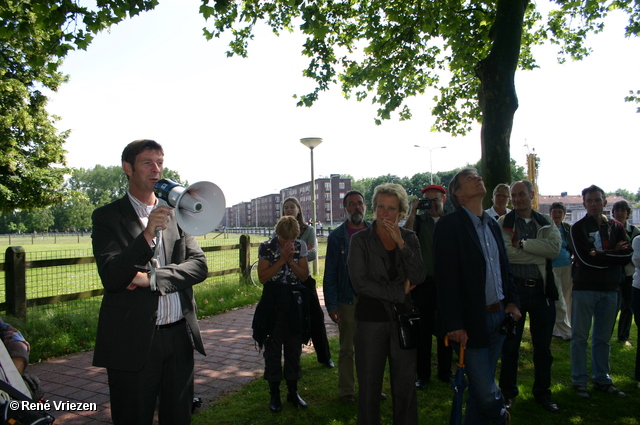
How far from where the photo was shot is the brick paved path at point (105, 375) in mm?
4148

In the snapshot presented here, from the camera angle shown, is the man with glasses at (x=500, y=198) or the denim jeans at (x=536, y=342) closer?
the denim jeans at (x=536, y=342)

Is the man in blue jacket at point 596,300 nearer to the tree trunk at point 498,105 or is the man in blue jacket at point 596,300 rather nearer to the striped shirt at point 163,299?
the tree trunk at point 498,105

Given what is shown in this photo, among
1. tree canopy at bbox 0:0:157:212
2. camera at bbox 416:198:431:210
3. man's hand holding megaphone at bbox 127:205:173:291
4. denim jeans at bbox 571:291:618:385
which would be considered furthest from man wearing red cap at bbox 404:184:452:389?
tree canopy at bbox 0:0:157:212

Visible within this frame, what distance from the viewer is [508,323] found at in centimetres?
323

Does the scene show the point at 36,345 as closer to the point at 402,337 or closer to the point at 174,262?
the point at 174,262

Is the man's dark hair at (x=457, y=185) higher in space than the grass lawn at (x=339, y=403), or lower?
→ higher

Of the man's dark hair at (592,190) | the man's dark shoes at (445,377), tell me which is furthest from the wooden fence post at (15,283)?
the man's dark hair at (592,190)

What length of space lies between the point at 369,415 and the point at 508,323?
1262 millimetres

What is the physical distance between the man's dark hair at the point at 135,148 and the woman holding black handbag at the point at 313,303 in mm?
2643

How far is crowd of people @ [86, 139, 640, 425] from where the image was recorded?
7.68 ft

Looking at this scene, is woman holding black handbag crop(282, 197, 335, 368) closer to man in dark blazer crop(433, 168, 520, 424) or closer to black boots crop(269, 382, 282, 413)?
black boots crop(269, 382, 282, 413)

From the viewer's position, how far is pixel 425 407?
4.31 metres

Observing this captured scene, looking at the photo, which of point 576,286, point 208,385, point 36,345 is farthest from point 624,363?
point 36,345

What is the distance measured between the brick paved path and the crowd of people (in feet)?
2.78
